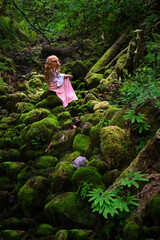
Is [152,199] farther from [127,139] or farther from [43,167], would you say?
[43,167]

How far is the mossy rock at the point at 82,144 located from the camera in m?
Answer: 4.39

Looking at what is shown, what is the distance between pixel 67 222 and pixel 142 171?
4.87 ft

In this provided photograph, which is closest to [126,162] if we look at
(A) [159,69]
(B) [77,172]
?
(B) [77,172]

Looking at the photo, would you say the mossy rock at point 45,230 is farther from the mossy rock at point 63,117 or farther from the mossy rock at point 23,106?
the mossy rock at point 23,106

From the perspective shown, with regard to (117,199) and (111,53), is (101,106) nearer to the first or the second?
(117,199)

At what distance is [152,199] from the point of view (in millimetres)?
2305

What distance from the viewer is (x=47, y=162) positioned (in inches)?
179

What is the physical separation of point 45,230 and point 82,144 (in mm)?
2035

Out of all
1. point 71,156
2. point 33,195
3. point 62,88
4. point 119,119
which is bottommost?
point 33,195

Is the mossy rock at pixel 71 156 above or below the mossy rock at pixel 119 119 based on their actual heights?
below

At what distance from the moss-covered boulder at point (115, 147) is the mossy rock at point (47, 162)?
143cm

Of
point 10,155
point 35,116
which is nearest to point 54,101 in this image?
point 35,116

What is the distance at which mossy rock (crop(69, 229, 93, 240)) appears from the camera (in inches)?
104

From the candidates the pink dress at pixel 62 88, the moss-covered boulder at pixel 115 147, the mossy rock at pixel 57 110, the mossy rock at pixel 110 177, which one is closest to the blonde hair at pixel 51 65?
the pink dress at pixel 62 88
